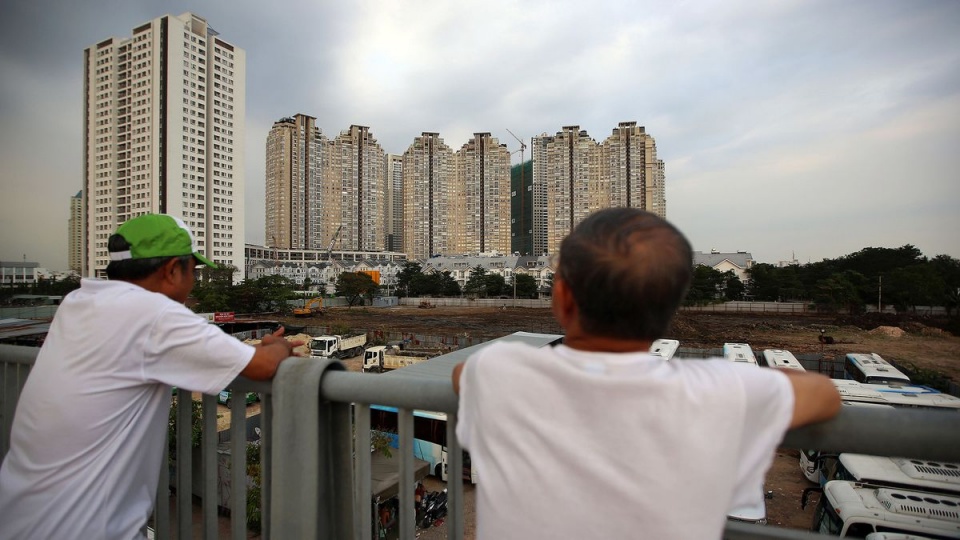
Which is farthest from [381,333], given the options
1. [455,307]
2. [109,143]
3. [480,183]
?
[480,183]

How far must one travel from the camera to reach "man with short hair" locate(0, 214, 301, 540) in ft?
3.88

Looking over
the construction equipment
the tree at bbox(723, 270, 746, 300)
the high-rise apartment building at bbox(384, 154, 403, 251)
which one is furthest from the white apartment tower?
the tree at bbox(723, 270, 746, 300)

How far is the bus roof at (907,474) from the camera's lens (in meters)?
5.58

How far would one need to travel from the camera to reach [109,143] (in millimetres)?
44156

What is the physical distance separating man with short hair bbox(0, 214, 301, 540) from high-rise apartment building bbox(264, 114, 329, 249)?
74173 millimetres

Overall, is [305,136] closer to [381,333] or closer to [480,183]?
[480,183]

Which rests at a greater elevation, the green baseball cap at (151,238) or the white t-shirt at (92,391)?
the green baseball cap at (151,238)

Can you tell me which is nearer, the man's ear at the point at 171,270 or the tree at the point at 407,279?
the man's ear at the point at 171,270

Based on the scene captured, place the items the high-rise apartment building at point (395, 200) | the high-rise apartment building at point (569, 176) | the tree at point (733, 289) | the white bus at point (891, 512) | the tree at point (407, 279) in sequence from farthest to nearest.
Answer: the high-rise apartment building at point (395, 200) < the high-rise apartment building at point (569, 176) < the tree at point (407, 279) < the tree at point (733, 289) < the white bus at point (891, 512)

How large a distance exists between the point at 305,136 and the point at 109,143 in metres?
28.0

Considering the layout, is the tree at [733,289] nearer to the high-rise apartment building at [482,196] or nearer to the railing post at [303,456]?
the high-rise apartment building at [482,196]

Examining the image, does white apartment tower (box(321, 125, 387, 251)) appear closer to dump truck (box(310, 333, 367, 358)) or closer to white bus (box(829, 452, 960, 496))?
dump truck (box(310, 333, 367, 358))

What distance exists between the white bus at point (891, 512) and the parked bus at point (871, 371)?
21.3ft

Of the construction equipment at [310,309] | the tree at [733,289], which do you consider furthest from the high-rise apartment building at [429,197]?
the tree at [733,289]
